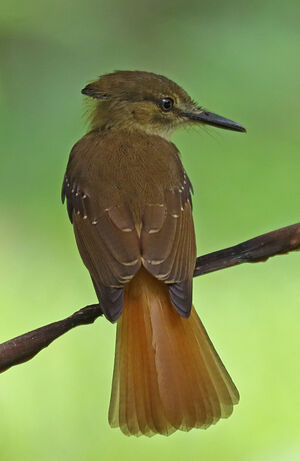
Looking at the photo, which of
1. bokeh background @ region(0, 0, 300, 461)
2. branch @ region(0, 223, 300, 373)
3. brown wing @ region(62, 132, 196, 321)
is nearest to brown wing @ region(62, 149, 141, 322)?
brown wing @ region(62, 132, 196, 321)

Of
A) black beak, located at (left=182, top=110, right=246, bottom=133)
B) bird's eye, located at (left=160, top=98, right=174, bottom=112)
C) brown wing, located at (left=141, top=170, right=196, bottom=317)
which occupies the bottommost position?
brown wing, located at (left=141, top=170, right=196, bottom=317)

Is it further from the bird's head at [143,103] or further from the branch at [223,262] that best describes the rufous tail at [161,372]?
the bird's head at [143,103]

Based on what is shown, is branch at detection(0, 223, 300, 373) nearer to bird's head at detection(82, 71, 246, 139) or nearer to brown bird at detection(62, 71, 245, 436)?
brown bird at detection(62, 71, 245, 436)

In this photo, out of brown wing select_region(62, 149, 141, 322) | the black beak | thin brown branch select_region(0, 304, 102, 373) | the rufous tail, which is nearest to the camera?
thin brown branch select_region(0, 304, 102, 373)

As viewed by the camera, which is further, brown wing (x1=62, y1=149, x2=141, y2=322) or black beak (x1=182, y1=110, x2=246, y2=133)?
black beak (x1=182, y1=110, x2=246, y2=133)

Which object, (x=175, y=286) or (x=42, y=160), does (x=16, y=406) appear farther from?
(x=42, y=160)

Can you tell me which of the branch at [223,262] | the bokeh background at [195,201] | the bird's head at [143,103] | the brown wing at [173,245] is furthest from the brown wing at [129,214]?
the bokeh background at [195,201]

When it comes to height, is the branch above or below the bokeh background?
below
